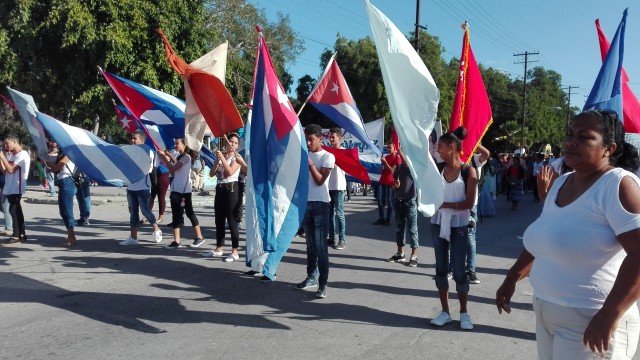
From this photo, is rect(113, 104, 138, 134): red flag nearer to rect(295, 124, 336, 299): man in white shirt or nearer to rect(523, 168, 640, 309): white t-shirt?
rect(295, 124, 336, 299): man in white shirt

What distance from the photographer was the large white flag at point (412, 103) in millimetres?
4777

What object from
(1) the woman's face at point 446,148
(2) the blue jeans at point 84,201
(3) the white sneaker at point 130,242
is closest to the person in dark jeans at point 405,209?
(1) the woman's face at point 446,148

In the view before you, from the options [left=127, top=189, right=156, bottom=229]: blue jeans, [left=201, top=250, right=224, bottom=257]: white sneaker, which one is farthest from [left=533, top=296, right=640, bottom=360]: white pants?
[left=127, top=189, right=156, bottom=229]: blue jeans

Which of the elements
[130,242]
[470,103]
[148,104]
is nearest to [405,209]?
[470,103]

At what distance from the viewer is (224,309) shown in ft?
18.4

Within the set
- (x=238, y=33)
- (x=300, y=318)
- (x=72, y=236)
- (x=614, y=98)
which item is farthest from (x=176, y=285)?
(x=238, y=33)

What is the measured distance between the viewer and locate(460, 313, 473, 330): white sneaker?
200 inches

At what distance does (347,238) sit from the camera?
1040 centimetres

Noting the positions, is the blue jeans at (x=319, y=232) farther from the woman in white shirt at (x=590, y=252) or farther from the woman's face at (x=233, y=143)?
the woman in white shirt at (x=590, y=252)

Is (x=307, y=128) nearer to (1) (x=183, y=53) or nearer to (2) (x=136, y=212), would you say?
(2) (x=136, y=212)

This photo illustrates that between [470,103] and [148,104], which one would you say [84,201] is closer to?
[148,104]

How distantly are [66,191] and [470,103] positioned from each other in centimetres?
635

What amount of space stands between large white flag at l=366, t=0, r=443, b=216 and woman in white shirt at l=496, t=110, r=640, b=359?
6.90 ft

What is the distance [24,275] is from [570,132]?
6559 millimetres
